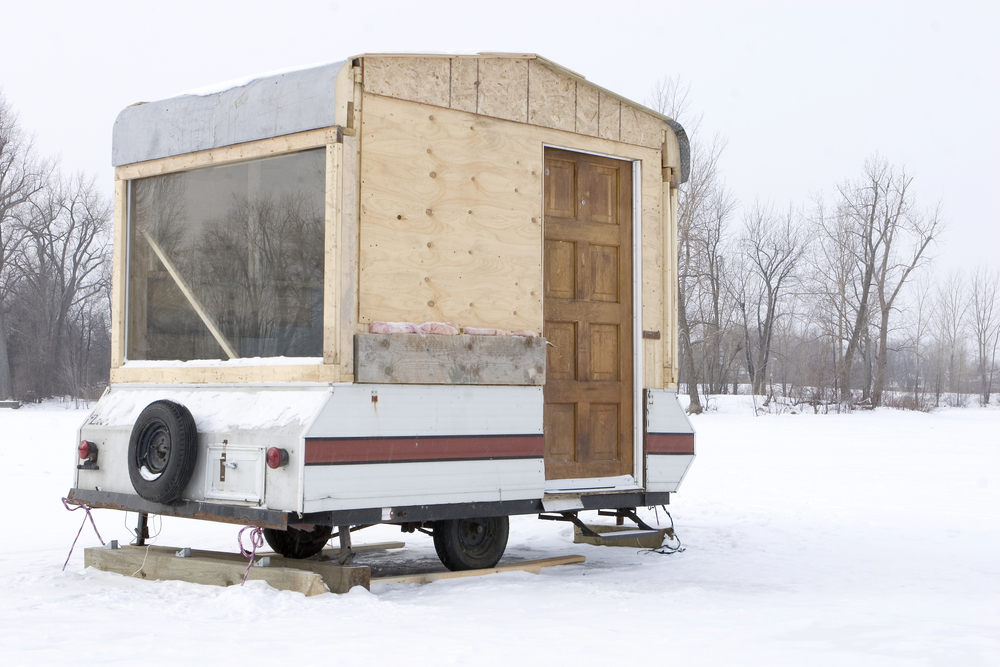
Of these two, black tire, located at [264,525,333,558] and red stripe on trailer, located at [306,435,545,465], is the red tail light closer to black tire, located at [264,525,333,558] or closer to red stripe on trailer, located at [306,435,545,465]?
red stripe on trailer, located at [306,435,545,465]

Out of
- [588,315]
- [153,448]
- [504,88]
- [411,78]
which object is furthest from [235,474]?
[504,88]

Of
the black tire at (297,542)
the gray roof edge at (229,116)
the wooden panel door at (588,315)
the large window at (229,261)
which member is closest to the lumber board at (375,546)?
the black tire at (297,542)

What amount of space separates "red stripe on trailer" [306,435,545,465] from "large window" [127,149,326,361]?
0.64 metres

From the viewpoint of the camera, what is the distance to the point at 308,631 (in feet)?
17.1

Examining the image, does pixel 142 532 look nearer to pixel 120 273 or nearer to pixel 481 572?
pixel 120 273

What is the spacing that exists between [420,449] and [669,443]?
7.59 feet

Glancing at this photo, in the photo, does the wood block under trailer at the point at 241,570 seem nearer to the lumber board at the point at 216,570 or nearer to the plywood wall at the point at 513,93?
the lumber board at the point at 216,570

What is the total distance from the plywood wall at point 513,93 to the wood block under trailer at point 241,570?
303cm

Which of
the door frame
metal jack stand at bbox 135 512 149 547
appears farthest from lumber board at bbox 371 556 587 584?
metal jack stand at bbox 135 512 149 547

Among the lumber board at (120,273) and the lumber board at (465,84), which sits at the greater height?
the lumber board at (465,84)

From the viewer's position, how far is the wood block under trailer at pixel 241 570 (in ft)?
20.6

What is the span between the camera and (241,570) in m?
6.48

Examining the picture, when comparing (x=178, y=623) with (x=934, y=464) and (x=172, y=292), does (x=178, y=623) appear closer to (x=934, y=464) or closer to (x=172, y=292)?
(x=172, y=292)

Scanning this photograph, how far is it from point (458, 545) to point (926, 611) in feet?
9.81
